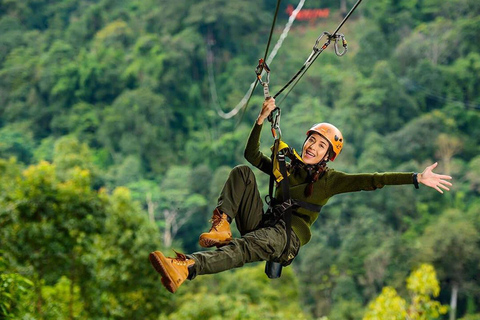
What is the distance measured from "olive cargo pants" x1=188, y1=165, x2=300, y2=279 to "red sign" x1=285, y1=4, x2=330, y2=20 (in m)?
43.7

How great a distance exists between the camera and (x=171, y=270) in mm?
2998

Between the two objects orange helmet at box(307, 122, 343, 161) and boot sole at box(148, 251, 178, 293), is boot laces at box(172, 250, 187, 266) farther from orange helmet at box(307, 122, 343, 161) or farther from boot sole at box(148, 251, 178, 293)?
orange helmet at box(307, 122, 343, 161)

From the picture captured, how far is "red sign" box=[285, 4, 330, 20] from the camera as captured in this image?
4616cm

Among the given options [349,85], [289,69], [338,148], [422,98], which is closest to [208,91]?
[289,69]

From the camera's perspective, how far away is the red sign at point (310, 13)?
151 ft

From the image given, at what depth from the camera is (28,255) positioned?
28.5ft

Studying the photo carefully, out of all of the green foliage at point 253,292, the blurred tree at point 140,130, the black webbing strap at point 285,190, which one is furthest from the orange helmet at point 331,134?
the blurred tree at point 140,130

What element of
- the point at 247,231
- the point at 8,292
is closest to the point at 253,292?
the point at 8,292

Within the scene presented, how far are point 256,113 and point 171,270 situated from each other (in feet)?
114

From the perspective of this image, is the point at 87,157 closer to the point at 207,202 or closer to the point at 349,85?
the point at 207,202

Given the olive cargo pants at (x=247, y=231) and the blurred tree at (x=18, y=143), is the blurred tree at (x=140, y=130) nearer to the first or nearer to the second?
the blurred tree at (x=18, y=143)

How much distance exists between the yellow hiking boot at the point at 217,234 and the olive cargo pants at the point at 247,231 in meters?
0.04

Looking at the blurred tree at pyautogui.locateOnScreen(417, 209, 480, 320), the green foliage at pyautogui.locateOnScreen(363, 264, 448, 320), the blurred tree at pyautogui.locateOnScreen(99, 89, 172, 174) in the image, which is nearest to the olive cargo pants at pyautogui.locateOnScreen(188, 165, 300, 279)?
the green foliage at pyautogui.locateOnScreen(363, 264, 448, 320)

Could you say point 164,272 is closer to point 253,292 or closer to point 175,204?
point 253,292
